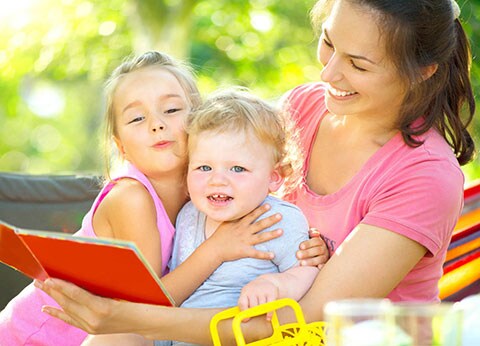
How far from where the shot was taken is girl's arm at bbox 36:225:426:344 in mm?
2080

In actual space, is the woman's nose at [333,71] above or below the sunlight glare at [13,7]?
below

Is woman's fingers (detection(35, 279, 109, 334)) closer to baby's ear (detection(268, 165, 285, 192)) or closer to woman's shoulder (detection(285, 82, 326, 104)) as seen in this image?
baby's ear (detection(268, 165, 285, 192))

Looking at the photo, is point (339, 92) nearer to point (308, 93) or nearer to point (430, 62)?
point (430, 62)

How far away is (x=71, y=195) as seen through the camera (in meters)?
3.34

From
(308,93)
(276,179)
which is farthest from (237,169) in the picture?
(308,93)

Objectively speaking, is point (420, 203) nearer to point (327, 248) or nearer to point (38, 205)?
point (327, 248)

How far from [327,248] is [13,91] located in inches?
388

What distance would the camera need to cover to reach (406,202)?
2.29 m

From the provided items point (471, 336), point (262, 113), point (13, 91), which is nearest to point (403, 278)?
point (262, 113)

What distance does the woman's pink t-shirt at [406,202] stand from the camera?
229 cm

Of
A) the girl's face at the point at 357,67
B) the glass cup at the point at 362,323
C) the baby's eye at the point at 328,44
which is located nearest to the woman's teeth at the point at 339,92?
the girl's face at the point at 357,67

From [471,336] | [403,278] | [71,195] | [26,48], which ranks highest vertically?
[26,48]

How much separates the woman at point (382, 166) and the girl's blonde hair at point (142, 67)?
0.40 meters

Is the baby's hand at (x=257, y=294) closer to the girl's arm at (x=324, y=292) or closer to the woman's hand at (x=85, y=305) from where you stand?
the girl's arm at (x=324, y=292)
